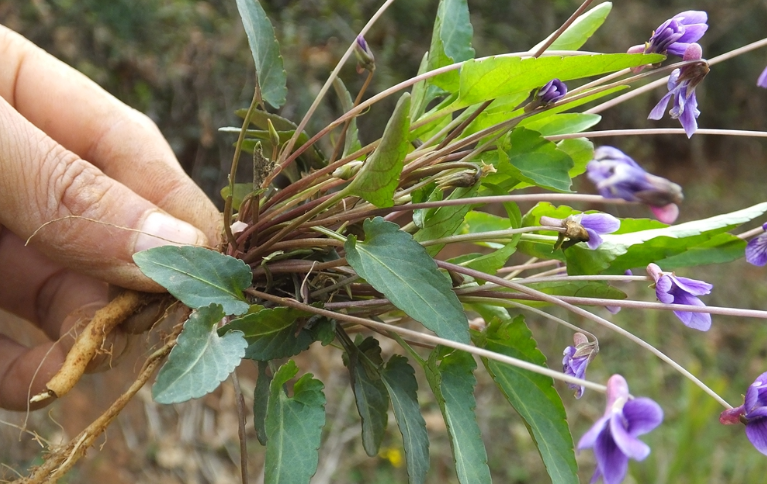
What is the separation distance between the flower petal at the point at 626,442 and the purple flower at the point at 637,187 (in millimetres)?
188

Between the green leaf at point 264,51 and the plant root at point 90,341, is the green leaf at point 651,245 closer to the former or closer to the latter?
the green leaf at point 264,51

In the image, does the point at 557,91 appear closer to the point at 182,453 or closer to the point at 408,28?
the point at 182,453

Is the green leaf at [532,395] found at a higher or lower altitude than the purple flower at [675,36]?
lower

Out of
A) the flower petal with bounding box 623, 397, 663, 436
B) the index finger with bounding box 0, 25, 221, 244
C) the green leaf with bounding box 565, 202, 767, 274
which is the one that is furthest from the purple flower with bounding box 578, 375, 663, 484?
the index finger with bounding box 0, 25, 221, 244

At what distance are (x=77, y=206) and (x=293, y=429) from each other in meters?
0.50

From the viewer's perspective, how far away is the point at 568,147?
32.8 inches

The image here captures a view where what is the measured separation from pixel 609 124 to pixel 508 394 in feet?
13.9

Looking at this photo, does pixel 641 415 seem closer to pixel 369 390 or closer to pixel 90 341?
pixel 369 390

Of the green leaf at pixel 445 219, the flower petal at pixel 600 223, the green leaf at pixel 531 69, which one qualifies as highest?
the green leaf at pixel 531 69

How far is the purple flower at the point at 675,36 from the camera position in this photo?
2.15 ft

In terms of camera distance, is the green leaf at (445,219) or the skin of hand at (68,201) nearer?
the green leaf at (445,219)

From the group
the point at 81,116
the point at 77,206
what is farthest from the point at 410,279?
the point at 81,116

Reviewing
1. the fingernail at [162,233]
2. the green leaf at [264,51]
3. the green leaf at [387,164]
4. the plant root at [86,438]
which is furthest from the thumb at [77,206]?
the green leaf at [387,164]

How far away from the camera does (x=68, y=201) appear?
0.86m
